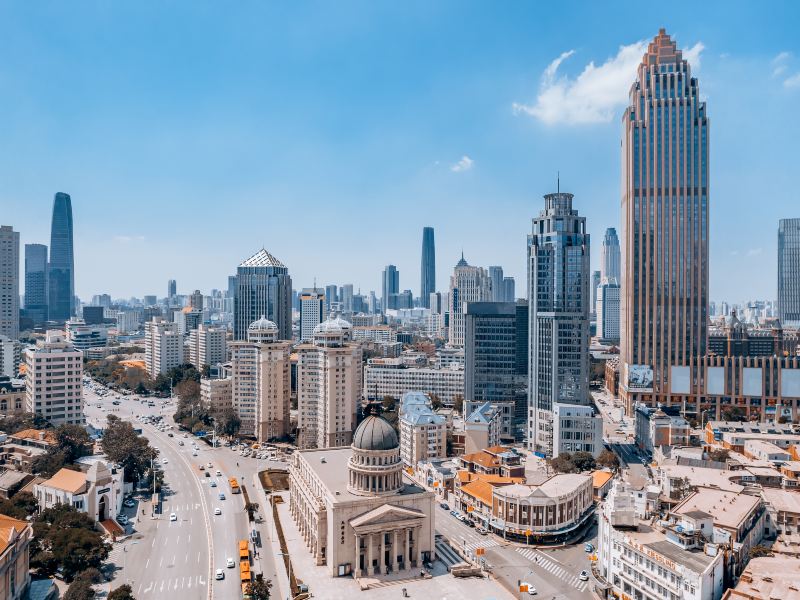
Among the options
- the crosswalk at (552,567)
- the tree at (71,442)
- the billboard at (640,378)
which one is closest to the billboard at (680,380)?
the billboard at (640,378)

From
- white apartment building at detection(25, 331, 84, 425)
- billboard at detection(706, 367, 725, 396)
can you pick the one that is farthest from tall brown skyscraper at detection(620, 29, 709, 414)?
white apartment building at detection(25, 331, 84, 425)

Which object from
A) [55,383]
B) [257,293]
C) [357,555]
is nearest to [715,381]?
[357,555]

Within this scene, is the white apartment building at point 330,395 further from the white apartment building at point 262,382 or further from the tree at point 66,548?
the tree at point 66,548

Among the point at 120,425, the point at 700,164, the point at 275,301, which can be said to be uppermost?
the point at 700,164

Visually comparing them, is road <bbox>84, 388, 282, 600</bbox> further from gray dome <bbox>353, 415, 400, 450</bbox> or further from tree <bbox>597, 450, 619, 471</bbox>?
tree <bbox>597, 450, 619, 471</bbox>

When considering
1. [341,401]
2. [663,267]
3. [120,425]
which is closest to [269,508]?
[341,401]

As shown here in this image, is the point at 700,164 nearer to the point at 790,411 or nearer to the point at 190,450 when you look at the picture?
the point at 790,411

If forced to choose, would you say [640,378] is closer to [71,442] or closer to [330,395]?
[330,395]
